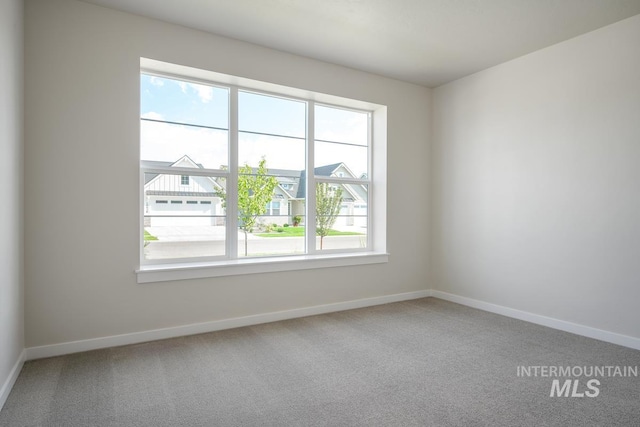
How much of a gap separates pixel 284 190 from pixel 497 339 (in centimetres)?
261

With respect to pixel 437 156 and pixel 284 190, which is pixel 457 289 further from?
pixel 284 190

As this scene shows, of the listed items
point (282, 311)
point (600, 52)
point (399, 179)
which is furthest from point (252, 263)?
point (600, 52)

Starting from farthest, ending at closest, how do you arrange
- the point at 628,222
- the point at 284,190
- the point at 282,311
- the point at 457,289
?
the point at 457,289, the point at 284,190, the point at 282,311, the point at 628,222

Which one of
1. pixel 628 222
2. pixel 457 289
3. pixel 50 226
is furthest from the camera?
pixel 457 289

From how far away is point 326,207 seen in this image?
4.56 meters

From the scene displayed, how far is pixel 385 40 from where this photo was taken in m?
3.68

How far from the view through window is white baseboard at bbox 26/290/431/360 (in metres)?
0.65

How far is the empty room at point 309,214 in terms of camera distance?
2.42 meters

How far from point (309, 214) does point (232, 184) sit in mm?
991

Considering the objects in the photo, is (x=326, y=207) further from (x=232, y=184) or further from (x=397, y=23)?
(x=397, y=23)

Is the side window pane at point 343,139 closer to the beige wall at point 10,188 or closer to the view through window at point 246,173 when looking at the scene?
the view through window at point 246,173

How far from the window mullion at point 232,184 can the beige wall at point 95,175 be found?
Answer: 0.32 meters

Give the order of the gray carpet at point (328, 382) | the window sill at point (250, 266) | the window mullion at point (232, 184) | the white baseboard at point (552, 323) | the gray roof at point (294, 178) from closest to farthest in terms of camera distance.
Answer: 1. the gray carpet at point (328, 382)
2. the white baseboard at point (552, 323)
3. the window sill at point (250, 266)
4. the window mullion at point (232, 184)
5. the gray roof at point (294, 178)

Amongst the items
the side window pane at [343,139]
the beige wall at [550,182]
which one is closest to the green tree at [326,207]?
the side window pane at [343,139]
